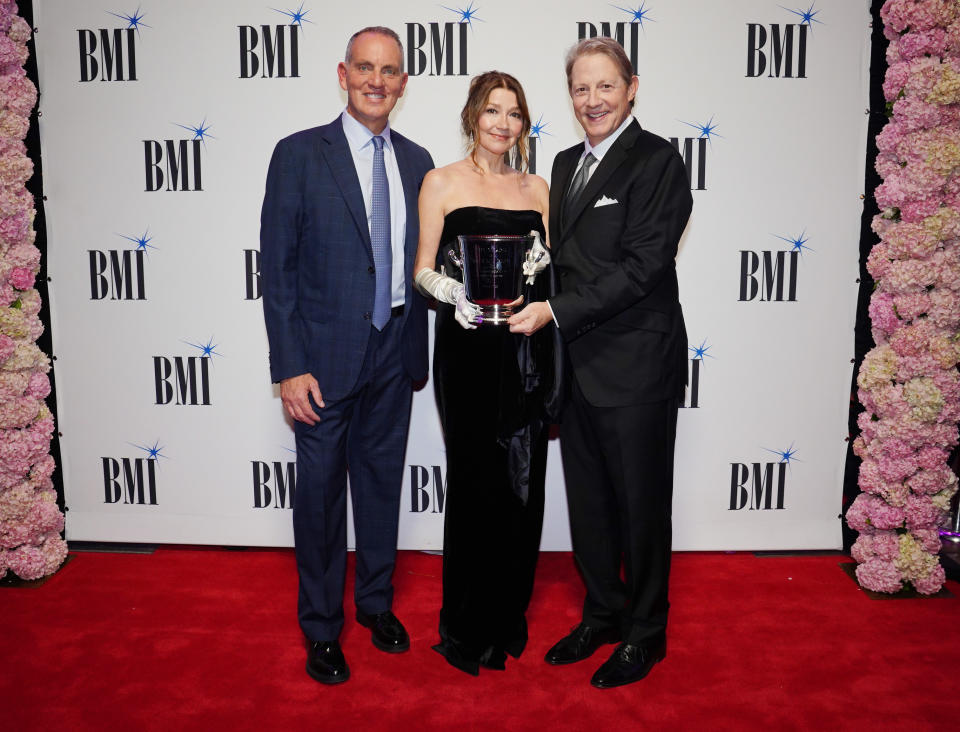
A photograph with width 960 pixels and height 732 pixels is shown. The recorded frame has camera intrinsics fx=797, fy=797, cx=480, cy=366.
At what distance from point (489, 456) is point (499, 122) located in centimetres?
107

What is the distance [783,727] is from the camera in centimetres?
233

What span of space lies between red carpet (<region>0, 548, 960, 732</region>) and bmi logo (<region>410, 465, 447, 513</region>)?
389 mm

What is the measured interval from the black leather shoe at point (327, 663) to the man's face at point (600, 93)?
6.18ft

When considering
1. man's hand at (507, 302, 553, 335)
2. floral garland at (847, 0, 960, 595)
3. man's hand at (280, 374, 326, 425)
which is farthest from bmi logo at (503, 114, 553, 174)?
man's hand at (280, 374, 326, 425)

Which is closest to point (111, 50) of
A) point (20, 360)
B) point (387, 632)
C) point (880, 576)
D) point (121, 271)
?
point (121, 271)

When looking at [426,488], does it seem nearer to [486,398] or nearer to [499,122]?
[486,398]

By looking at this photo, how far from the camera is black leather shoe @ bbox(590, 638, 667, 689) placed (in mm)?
2535

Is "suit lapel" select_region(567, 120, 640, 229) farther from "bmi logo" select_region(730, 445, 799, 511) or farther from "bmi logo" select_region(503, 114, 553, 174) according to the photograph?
"bmi logo" select_region(730, 445, 799, 511)

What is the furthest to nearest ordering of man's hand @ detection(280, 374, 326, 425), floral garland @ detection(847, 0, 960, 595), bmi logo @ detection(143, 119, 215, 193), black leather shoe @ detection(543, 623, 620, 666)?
1. bmi logo @ detection(143, 119, 215, 193)
2. floral garland @ detection(847, 0, 960, 595)
3. black leather shoe @ detection(543, 623, 620, 666)
4. man's hand @ detection(280, 374, 326, 425)

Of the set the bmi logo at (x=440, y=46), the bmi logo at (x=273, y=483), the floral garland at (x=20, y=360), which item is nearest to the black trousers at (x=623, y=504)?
the bmi logo at (x=273, y=483)

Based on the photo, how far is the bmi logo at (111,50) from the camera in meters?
3.40

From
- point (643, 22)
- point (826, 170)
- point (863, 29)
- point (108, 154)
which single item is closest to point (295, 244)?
point (108, 154)

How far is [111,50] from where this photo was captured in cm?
342

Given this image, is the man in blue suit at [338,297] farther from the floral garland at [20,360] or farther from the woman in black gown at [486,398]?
the floral garland at [20,360]
